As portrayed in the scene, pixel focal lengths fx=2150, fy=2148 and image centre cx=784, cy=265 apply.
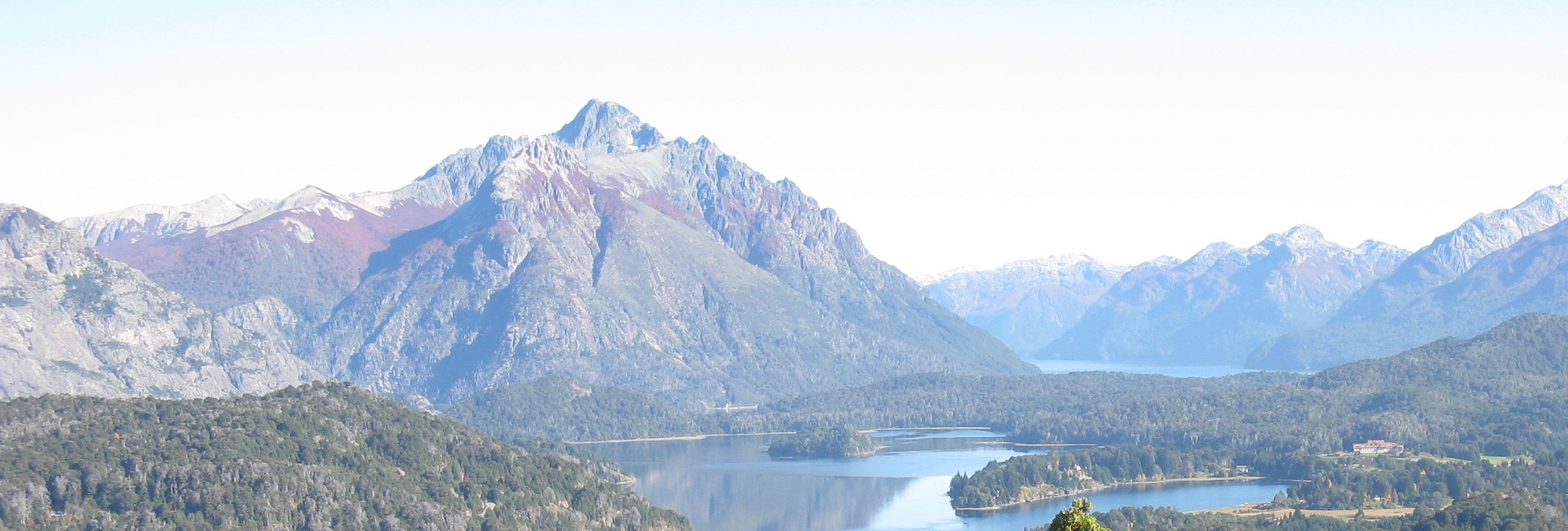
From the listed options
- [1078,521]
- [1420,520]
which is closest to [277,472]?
[1420,520]

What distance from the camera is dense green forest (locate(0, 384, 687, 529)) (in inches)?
6191

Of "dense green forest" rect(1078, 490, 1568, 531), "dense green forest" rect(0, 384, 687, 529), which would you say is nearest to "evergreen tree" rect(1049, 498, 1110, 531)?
"dense green forest" rect(1078, 490, 1568, 531)

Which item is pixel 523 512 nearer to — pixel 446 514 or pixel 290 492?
pixel 446 514

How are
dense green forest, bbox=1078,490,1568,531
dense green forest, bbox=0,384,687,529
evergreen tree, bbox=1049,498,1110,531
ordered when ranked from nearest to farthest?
evergreen tree, bbox=1049,498,1110,531
dense green forest, bbox=0,384,687,529
dense green forest, bbox=1078,490,1568,531

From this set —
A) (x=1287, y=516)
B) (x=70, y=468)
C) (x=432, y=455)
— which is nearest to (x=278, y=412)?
(x=432, y=455)

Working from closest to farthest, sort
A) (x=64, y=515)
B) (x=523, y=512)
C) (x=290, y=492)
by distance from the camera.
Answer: (x=64, y=515) < (x=290, y=492) < (x=523, y=512)

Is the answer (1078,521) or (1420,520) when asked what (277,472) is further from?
(1078,521)

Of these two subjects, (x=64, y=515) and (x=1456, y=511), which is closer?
(x=64, y=515)

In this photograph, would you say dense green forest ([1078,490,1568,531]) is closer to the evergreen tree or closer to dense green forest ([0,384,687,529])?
dense green forest ([0,384,687,529])

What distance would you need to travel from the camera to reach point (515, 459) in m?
194

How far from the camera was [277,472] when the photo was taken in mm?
166750

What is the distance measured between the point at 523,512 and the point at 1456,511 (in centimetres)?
7474

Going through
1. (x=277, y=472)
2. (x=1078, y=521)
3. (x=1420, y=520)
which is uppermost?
(x=277, y=472)

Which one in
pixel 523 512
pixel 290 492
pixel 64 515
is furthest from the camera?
pixel 523 512
